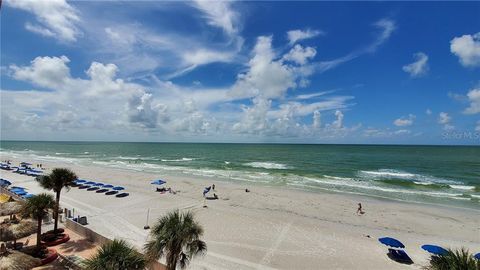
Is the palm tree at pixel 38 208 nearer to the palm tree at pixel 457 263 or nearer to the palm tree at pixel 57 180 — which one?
the palm tree at pixel 57 180

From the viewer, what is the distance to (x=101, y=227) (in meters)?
21.2

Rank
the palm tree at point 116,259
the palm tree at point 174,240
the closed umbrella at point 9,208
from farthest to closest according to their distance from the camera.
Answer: the closed umbrella at point 9,208 < the palm tree at point 174,240 < the palm tree at point 116,259

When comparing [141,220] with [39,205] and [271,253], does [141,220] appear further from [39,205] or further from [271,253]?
[271,253]

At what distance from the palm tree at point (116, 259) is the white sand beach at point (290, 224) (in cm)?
613

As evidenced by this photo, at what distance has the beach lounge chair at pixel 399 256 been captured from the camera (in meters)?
16.9

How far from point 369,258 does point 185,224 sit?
12.6 m

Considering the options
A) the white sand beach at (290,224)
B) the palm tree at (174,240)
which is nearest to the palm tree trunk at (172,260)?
the palm tree at (174,240)

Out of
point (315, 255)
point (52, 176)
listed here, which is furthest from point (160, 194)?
point (315, 255)

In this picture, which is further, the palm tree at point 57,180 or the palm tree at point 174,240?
the palm tree at point 57,180

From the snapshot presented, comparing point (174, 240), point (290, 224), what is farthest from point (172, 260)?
point (290, 224)

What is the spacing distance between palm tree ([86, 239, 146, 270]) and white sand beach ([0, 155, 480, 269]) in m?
6.13

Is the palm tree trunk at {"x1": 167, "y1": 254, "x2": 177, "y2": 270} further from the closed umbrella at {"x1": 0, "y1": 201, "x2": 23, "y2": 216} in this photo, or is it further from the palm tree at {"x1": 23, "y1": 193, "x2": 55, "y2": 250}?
the closed umbrella at {"x1": 0, "y1": 201, "x2": 23, "y2": 216}

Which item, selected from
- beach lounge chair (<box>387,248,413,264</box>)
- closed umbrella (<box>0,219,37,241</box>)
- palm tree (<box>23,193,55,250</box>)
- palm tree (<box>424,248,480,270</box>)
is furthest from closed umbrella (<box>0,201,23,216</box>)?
beach lounge chair (<box>387,248,413,264</box>)

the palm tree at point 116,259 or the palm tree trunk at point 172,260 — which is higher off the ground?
the palm tree at point 116,259
